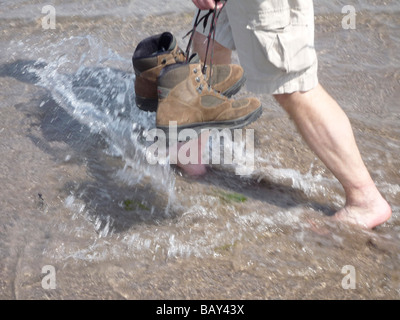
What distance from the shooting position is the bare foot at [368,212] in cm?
218

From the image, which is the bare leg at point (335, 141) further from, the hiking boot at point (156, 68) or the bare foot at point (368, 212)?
the hiking boot at point (156, 68)

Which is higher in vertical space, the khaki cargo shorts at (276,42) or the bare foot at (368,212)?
the khaki cargo shorts at (276,42)

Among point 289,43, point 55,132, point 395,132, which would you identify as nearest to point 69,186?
point 55,132

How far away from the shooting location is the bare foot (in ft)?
7.14

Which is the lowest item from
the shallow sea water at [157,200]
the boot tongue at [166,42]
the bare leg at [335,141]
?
the shallow sea water at [157,200]

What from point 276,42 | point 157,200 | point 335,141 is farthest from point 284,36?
point 157,200

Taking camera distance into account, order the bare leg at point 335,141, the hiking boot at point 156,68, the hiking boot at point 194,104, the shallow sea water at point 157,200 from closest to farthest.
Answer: the shallow sea water at point 157,200 → the bare leg at point 335,141 → the hiking boot at point 194,104 → the hiking boot at point 156,68

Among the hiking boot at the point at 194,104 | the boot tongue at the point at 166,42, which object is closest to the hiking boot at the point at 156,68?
the boot tongue at the point at 166,42

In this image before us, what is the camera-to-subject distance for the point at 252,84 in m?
2.09

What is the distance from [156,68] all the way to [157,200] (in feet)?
1.86

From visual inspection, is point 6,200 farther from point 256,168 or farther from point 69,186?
point 256,168

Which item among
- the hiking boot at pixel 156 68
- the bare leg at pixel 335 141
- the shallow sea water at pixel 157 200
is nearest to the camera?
the shallow sea water at pixel 157 200
